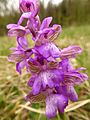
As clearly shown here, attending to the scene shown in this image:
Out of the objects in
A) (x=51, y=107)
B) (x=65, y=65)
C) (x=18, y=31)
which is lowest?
(x=51, y=107)

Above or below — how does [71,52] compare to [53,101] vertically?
above

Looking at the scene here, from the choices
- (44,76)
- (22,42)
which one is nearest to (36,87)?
(44,76)

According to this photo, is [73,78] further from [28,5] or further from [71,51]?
[28,5]

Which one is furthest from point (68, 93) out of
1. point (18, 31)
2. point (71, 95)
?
point (18, 31)

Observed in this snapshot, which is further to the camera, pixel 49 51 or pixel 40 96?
pixel 40 96

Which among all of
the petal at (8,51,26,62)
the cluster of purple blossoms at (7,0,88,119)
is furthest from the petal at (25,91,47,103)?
the petal at (8,51,26,62)

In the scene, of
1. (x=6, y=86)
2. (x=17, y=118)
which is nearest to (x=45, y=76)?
(x=17, y=118)

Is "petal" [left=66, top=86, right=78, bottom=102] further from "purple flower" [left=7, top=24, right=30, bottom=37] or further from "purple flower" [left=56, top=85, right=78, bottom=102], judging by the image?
"purple flower" [left=7, top=24, right=30, bottom=37]

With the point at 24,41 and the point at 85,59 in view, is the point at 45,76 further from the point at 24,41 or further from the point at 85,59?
the point at 85,59

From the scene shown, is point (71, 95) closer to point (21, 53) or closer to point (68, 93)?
point (68, 93)
